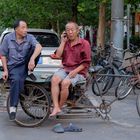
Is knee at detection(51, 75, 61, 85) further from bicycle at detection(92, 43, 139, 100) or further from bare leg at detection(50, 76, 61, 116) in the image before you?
bicycle at detection(92, 43, 139, 100)

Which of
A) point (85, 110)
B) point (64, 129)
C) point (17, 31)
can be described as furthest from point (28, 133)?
point (17, 31)

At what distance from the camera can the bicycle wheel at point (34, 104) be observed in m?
8.18

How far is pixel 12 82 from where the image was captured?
809cm

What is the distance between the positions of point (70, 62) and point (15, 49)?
35.6 inches

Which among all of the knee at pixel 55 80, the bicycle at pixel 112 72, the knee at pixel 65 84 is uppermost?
the knee at pixel 55 80

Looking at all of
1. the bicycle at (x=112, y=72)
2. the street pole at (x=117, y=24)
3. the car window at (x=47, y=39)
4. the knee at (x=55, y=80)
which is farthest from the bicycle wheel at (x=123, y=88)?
the street pole at (x=117, y=24)

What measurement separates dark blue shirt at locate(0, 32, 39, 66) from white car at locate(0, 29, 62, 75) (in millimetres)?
2306


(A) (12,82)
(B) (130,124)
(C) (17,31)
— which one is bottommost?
(B) (130,124)

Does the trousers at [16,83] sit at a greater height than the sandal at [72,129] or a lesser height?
greater

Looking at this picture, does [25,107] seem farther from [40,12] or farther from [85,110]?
[40,12]

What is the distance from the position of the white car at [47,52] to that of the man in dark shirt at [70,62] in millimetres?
2266

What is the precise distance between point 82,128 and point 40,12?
16.6 m

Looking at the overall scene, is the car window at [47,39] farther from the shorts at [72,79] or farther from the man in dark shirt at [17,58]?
the shorts at [72,79]

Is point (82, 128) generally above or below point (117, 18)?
below
